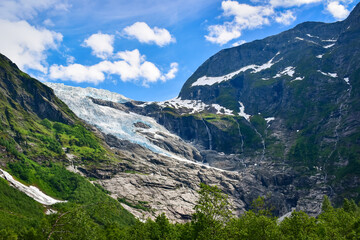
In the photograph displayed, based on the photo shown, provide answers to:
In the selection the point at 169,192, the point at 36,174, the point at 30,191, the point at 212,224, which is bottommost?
the point at 30,191

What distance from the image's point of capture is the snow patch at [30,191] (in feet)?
387

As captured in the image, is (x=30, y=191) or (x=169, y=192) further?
(x=169, y=192)

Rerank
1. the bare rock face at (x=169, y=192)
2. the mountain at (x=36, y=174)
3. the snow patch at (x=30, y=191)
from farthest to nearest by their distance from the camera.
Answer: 1. the bare rock face at (x=169, y=192)
2. the snow patch at (x=30, y=191)
3. the mountain at (x=36, y=174)

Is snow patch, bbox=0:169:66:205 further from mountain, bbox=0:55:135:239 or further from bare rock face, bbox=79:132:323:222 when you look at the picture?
bare rock face, bbox=79:132:323:222

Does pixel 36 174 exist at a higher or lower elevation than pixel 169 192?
lower

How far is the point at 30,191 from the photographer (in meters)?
122

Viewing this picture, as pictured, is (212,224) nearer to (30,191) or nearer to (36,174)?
(30,191)

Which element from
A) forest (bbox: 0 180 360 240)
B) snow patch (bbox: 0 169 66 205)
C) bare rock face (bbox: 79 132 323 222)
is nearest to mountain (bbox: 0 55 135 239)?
snow patch (bbox: 0 169 66 205)

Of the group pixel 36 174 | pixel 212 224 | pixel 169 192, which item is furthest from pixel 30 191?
pixel 212 224

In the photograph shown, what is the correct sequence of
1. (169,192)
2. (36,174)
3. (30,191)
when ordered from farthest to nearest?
(169,192), (36,174), (30,191)

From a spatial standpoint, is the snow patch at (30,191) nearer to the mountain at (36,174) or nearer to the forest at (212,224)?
the mountain at (36,174)

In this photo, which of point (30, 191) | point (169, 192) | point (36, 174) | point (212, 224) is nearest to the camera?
point (212, 224)

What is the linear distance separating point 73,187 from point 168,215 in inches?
2166

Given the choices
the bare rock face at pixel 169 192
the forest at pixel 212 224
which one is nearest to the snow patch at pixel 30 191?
the bare rock face at pixel 169 192
